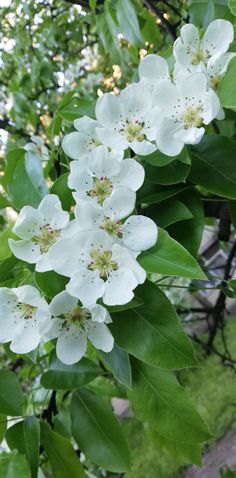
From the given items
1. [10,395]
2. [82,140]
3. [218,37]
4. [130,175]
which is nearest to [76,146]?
[82,140]

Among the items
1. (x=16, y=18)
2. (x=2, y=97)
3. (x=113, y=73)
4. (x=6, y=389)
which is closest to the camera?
(x=6, y=389)

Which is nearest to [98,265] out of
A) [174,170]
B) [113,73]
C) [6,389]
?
[174,170]

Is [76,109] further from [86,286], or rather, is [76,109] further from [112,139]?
[86,286]

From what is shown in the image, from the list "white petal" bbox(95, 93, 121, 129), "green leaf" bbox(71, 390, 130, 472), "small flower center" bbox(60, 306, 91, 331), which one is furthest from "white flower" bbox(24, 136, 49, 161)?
"green leaf" bbox(71, 390, 130, 472)

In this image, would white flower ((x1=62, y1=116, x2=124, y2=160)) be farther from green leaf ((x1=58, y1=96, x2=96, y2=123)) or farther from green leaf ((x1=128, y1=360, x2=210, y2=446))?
green leaf ((x1=128, y1=360, x2=210, y2=446))

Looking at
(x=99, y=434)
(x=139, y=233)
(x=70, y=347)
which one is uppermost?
(x=139, y=233)

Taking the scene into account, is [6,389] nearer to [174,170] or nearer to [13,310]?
Answer: [13,310]
